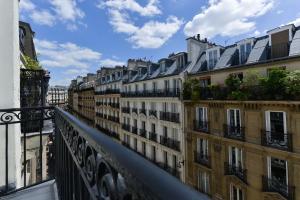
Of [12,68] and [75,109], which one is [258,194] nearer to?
[12,68]

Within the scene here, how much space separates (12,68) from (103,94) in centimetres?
3700

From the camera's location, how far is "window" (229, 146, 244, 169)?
1547cm

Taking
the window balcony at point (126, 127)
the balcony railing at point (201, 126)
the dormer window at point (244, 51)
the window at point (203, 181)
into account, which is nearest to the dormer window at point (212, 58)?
the dormer window at point (244, 51)

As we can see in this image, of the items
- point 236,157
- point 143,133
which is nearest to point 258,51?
point 236,157

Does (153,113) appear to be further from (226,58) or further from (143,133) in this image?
(226,58)

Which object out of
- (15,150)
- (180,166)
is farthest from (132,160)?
(180,166)

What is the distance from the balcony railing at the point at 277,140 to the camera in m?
12.4

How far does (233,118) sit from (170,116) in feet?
24.9

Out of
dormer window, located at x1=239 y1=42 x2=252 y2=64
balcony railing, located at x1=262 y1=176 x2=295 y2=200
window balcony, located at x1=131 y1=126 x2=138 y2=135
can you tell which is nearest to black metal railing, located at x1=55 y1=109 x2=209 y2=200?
balcony railing, located at x1=262 y1=176 x2=295 y2=200

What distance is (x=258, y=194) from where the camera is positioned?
46.0 ft

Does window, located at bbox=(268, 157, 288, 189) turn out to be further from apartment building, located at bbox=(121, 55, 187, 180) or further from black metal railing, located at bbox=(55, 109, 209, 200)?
black metal railing, located at bbox=(55, 109, 209, 200)

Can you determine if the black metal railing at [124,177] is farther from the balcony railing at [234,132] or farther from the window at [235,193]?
the window at [235,193]

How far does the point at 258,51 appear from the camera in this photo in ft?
53.2

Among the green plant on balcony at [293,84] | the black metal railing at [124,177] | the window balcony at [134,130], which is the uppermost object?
the green plant on balcony at [293,84]
